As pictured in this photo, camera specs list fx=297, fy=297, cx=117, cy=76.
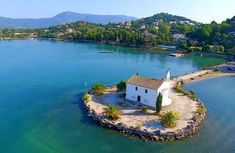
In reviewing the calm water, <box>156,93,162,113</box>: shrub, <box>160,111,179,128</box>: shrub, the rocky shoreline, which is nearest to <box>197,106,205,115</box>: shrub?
the calm water

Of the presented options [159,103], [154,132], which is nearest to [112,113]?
[154,132]

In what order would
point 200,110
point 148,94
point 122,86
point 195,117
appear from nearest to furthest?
point 195,117 < point 200,110 < point 148,94 < point 122,86

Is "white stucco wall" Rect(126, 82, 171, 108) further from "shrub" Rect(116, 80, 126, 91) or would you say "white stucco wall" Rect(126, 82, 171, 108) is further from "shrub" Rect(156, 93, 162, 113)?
"shrub" Rect(116, 80, 126, 91)

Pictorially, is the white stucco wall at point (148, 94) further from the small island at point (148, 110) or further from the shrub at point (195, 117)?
the shrub at point (195, 117)

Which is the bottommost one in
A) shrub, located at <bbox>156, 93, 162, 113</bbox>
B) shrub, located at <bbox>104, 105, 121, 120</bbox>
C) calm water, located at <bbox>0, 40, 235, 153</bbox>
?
calm water, located at <bbox>0, 40, 235, 153</bbox>

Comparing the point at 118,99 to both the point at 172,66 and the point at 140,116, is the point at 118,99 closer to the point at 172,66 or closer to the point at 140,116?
the point at 140,116

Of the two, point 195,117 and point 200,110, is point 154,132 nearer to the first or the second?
point 195,117

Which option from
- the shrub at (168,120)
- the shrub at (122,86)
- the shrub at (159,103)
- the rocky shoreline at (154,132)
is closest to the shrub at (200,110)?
the rocky shoreline at (154,132)
